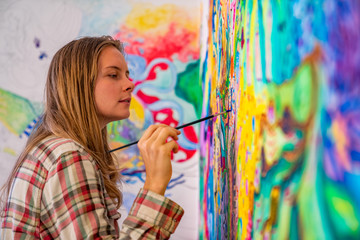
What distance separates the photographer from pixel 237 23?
1000 millimetres

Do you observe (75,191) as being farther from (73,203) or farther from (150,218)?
(150,218)

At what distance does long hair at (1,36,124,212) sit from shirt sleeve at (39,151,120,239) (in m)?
0.17

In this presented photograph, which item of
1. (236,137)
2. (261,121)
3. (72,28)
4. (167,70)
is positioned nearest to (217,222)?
(236,137)

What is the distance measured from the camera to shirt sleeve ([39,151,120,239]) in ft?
2.58

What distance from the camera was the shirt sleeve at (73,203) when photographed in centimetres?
79

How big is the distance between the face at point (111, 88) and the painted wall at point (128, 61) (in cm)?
Result: 152

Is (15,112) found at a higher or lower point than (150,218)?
higher

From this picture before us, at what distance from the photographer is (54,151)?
0.85 m

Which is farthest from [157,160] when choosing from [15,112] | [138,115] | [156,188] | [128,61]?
[15,112]

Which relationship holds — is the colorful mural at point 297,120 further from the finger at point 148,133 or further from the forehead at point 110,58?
the forehead at point 110,58

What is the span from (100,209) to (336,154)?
0.55m

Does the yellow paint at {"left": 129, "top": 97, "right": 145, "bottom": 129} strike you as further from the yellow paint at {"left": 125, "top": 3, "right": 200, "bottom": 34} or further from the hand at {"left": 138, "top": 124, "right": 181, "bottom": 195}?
the hand at {"left": 138, "top": 124, "right": 181, "bottom": 195}

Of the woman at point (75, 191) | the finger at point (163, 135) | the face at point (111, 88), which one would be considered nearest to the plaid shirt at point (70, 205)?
the woman at point (75, 191)

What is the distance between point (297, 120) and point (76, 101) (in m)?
0.69
